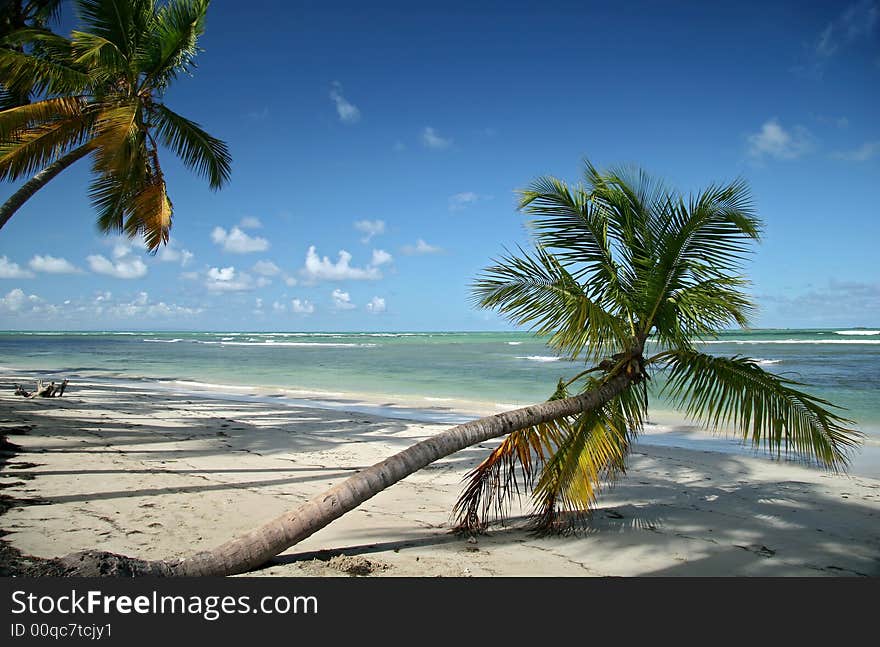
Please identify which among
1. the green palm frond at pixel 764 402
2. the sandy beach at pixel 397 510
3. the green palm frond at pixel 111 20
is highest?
the green palm frond at pixel 111 20

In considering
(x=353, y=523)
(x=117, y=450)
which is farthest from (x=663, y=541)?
(x=117, y=450)

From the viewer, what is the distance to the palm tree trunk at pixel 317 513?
11.5ft

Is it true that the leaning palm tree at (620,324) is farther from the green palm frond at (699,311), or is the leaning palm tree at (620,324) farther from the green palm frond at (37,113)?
the green palm frond at (37,113)

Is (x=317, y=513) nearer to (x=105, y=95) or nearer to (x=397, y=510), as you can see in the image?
(x=397, y=510)

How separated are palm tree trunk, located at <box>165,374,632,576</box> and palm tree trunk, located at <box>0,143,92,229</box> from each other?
627 cm

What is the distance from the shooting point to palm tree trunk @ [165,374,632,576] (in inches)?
138

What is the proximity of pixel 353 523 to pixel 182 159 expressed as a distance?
23.9 feet

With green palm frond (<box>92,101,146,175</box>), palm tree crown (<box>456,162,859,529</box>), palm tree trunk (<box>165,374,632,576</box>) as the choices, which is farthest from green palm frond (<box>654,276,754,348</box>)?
green palm frond (<box>92,101,146,175</box>)

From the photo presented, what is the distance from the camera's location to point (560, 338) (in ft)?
16.1

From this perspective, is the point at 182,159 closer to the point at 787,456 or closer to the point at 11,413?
the point at 11,413

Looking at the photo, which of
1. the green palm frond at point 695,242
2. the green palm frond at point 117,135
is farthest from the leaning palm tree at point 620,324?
the green palm frond at point 117,135

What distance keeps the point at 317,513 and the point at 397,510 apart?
7.53 ft

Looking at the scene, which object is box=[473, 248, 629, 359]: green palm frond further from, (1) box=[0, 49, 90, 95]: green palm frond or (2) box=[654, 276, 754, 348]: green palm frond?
(1) box=[0, 49, 90, 95]: green palm frond

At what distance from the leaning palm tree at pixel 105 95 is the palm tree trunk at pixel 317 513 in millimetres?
5955
